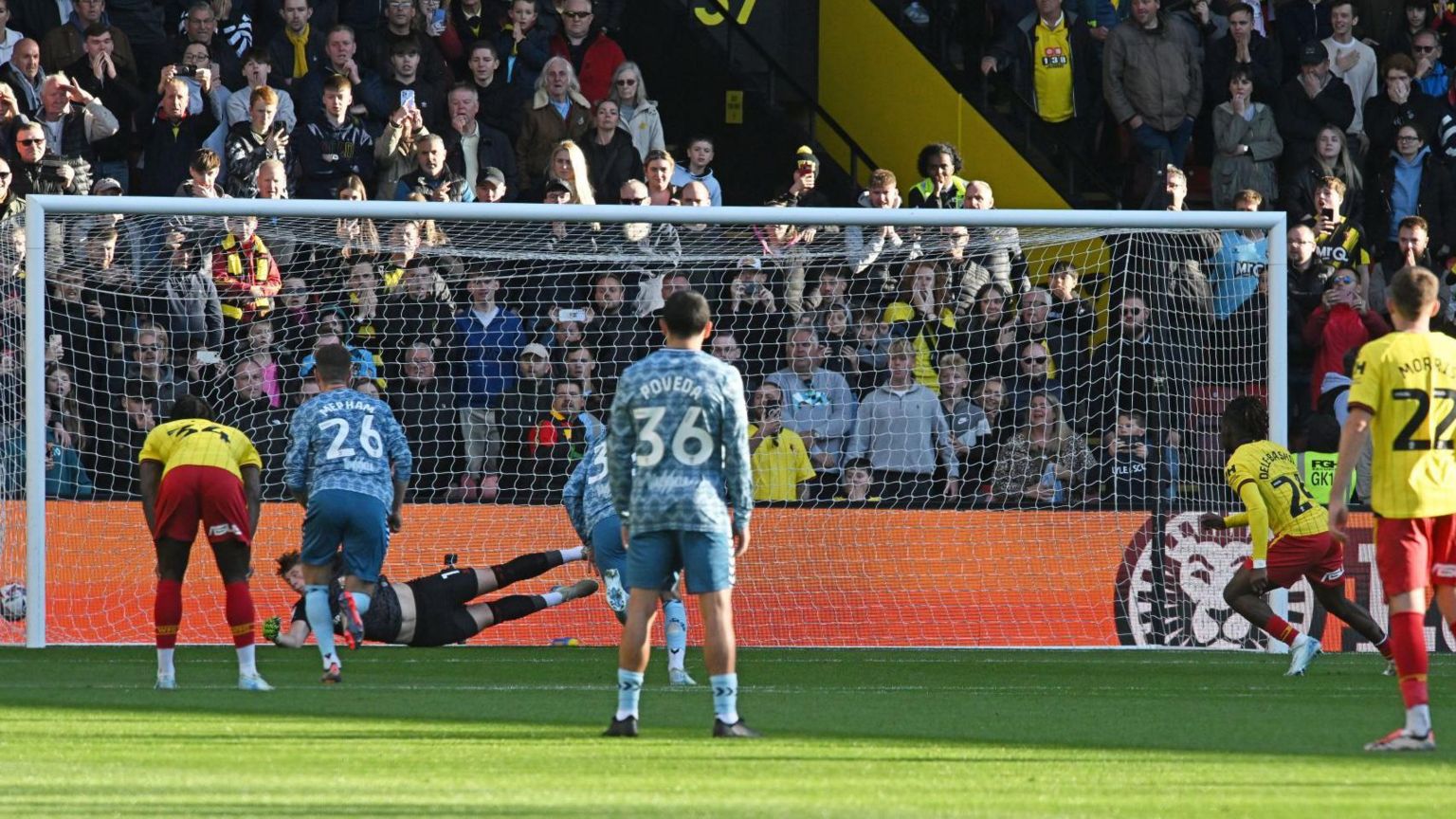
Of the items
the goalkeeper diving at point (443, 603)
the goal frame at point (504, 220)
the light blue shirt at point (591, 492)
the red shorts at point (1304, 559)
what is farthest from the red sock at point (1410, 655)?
the goalkeeper diving at point (443, 603)

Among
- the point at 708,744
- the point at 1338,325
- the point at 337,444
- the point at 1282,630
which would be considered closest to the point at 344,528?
the point at 337,444

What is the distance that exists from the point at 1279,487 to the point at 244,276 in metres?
7.67

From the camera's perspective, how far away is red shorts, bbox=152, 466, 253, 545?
10766 mm

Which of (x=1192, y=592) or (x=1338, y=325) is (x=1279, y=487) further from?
(x=1338, y=325)

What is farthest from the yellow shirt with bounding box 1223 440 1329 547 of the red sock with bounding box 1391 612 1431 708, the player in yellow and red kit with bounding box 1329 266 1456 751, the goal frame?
the red sock with bounding box 1391 612 1431 708

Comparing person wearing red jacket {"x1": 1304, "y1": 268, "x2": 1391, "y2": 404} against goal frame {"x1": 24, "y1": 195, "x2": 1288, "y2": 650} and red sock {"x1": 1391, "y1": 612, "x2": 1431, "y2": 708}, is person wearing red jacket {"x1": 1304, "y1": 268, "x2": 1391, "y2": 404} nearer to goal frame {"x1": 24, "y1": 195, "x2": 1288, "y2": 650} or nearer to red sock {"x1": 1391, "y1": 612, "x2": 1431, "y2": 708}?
goal frame {"x1": 24, "y1": 195, "x2": 1288, "y2": 650}

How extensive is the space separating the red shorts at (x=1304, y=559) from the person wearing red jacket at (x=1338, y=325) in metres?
4.23

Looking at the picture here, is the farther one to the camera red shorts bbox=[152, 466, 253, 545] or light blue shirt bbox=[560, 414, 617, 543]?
Result: light blue shirt bbox=[560, 414, 617, 543]

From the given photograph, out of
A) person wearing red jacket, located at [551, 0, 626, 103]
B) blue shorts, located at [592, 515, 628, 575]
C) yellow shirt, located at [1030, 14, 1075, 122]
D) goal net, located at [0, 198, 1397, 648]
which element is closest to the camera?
blue shorts, located at [592, 515, 628, 575]

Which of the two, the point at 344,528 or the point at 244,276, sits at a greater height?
the point at 244,276

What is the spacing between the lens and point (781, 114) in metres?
20.1

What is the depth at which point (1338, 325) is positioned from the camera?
1628 centimetres

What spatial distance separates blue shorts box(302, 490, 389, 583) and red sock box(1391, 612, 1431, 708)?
5742 millimetres

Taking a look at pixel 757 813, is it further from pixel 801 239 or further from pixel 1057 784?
pixel 801 239
